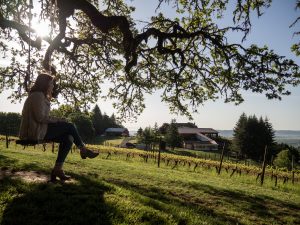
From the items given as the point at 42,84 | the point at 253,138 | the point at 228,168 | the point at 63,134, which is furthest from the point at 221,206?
the point at 253,138

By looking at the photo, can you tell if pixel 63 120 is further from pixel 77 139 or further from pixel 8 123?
pixel 8 123

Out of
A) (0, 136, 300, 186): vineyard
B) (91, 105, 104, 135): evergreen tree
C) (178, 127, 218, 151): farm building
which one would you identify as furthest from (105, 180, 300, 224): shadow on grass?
(91, 105, 104, 135): evergreen tree

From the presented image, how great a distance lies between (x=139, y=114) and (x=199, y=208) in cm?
1342

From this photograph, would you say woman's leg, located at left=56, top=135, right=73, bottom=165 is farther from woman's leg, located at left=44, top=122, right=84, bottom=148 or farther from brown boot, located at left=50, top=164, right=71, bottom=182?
brown boot, located at left=50, top=164, right=71, bottom=182

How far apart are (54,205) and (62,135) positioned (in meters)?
1.53

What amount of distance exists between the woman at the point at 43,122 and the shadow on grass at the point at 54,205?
0.77 m

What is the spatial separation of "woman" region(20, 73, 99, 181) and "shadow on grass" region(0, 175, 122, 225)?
768mm

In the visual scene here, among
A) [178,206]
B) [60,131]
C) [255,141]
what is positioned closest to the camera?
[60,131]

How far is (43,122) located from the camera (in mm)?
5695

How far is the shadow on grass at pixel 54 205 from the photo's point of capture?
4.66 m

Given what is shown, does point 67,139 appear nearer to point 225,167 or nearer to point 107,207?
point 107,207

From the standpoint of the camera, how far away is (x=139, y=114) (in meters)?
20.4

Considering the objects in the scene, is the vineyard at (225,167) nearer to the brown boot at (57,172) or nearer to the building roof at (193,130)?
the brown boot at (57,172)

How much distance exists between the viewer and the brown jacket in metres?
5.54
